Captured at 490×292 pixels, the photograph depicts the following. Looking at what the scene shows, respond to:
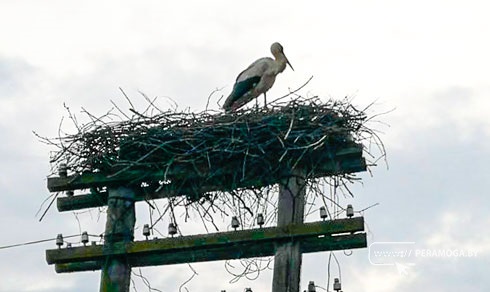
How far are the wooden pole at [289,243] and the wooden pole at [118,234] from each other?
0.99 m

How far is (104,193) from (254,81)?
271 cm

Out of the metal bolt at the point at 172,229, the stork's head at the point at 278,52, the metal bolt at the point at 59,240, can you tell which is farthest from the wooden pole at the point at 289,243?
the stork's head at the point at 278,52

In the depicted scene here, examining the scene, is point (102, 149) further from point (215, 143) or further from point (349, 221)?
point (349, 221)

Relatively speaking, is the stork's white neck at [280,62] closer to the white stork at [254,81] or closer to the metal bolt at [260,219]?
the white stork at [254,81]

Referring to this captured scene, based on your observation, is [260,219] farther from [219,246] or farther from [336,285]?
[336,285]

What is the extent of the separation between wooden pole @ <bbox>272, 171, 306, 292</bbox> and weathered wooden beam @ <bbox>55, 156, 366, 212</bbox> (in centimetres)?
12

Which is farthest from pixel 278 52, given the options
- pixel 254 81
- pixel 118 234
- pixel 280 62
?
pixel 118 234

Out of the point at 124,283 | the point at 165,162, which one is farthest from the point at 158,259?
the point at 165,162

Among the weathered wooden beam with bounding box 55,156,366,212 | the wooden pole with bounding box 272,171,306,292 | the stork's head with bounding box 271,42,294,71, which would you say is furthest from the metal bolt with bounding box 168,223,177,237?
the stork's head with bounding box 271,42,294,71

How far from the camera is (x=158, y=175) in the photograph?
19.6 ft

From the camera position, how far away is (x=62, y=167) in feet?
20.3

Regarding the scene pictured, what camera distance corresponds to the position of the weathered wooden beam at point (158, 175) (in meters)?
5.65

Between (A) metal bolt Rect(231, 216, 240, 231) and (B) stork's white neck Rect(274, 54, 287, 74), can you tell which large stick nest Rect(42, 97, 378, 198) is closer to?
(A) metal bolt Rect(231, 216, 240, 231)

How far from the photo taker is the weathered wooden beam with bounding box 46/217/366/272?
5270 mm
